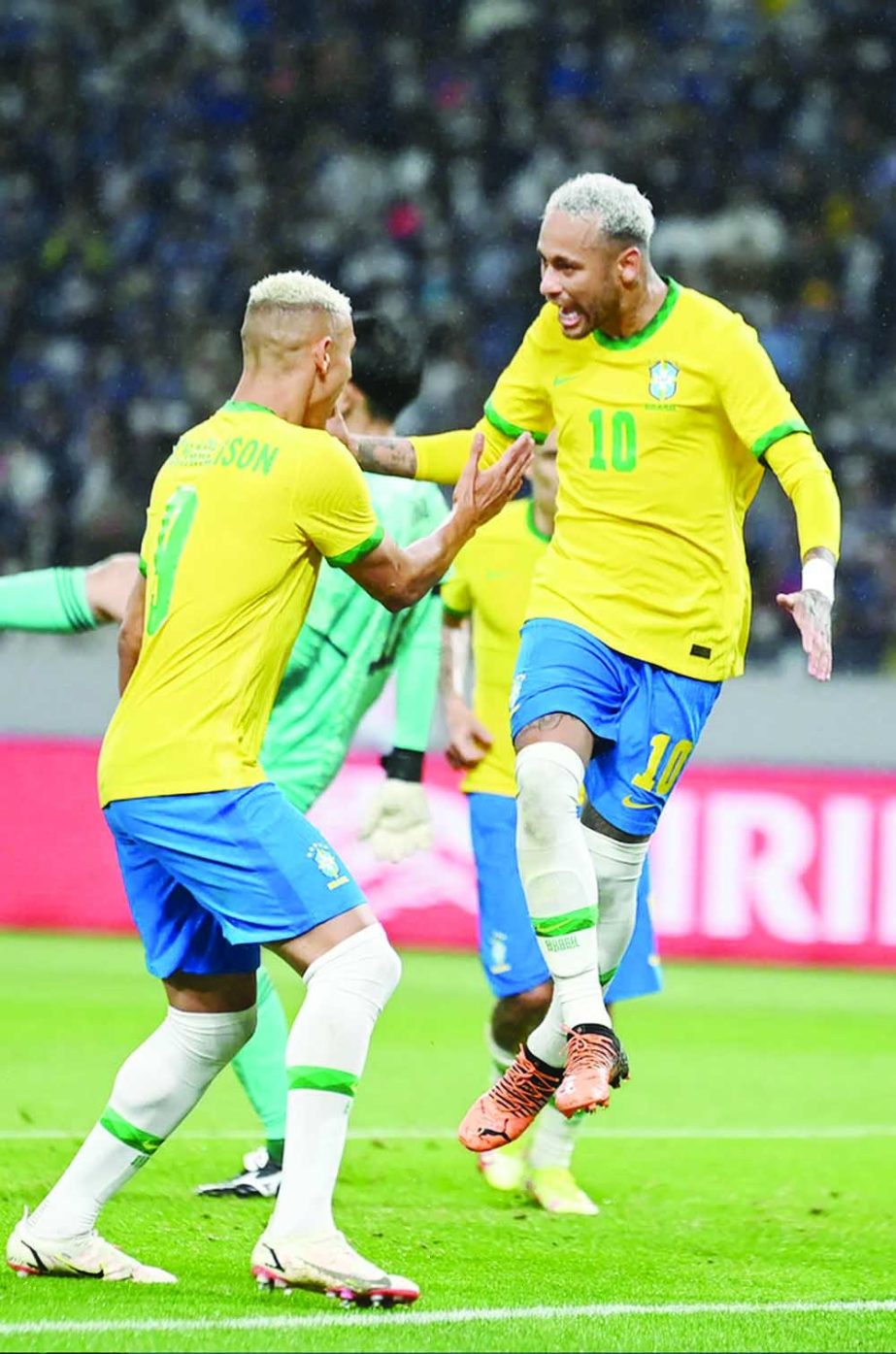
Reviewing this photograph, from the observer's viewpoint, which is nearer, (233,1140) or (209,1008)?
(209,1008)

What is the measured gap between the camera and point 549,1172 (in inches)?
270

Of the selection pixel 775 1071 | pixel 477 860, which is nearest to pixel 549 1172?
pixel 477 860

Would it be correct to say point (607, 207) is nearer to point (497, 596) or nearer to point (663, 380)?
point (663, 380)

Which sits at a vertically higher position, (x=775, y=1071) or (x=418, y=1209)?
(x=418, y=1209)

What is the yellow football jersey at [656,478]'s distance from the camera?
18.9 ft

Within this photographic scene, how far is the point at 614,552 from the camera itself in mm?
5848

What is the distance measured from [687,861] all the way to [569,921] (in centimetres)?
820

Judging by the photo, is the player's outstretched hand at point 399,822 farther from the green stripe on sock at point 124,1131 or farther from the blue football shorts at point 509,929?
the green stripe on sock at point 124,1131

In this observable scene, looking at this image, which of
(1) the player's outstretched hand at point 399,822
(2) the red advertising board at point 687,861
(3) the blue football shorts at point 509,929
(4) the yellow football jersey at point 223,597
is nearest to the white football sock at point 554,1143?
(3) the blue football shorts at point 509,929

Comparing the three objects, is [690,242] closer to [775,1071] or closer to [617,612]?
[775,1071]

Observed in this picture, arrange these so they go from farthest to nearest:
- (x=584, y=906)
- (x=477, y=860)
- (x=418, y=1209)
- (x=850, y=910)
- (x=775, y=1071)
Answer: (x=850, y=910), (x=775, y=1071), (x=477, y=860), (x=418, y=1209), (x=584, y=906)

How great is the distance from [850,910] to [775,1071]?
3763mm

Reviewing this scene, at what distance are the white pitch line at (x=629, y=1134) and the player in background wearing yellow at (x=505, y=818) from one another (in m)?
→ 0.66

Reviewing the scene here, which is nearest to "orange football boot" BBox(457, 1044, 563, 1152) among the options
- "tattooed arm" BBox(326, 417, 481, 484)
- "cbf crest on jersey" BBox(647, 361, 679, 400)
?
"tattooed arm" BBox(326, 417, 481, 484)
